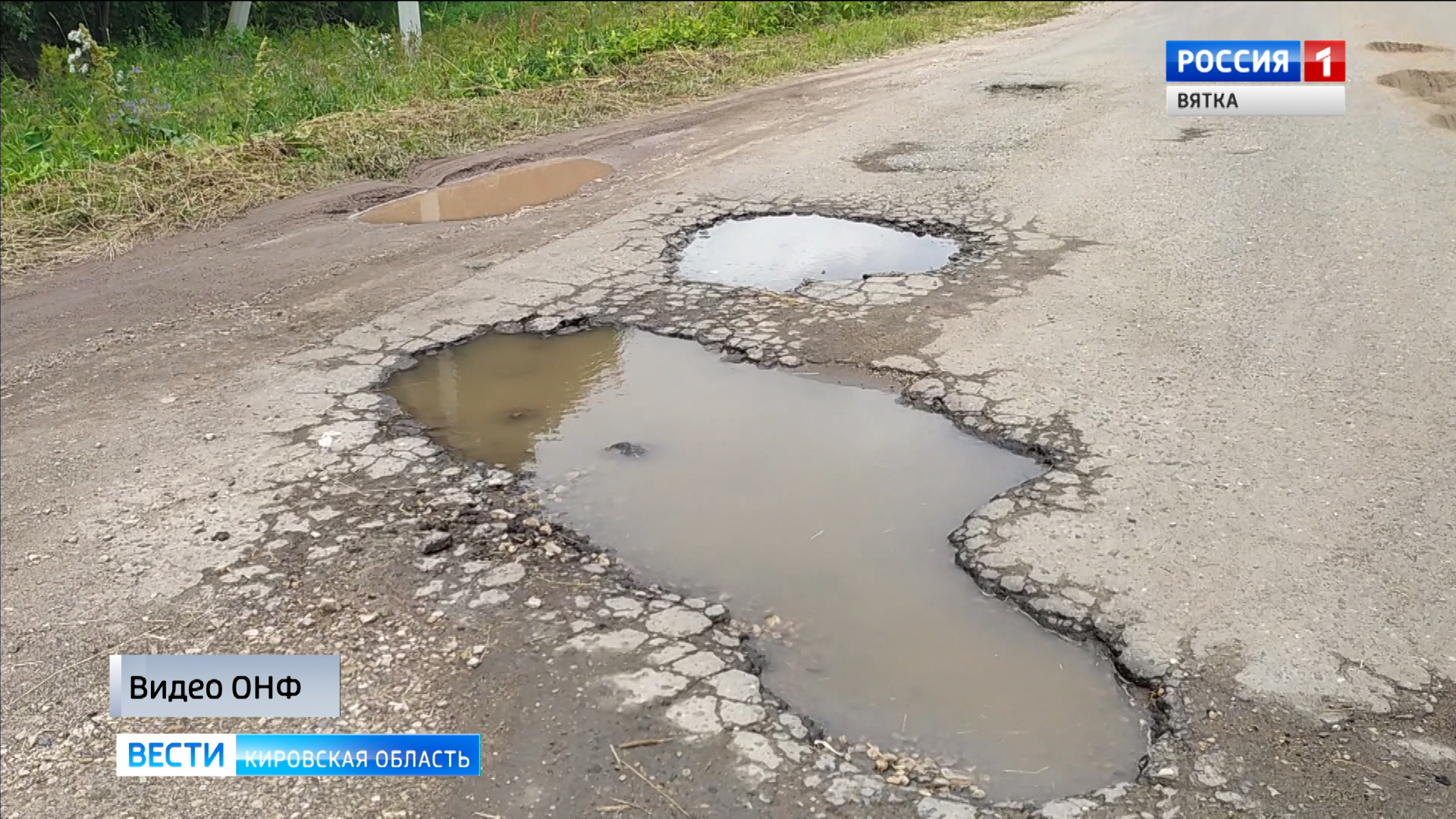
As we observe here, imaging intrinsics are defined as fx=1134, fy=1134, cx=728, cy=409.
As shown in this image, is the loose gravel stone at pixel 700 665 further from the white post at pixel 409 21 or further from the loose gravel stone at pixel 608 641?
the white post at pixel 409 21

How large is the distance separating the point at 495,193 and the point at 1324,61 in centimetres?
815

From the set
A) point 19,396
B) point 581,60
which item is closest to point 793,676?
point 19,396

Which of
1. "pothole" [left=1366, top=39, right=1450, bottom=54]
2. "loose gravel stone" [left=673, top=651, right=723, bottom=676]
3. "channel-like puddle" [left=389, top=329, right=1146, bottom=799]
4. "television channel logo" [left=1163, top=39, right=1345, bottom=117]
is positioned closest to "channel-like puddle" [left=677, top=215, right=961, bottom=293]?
"channel-like puddle" [left=389, top=329, right=1146, bottom=799]

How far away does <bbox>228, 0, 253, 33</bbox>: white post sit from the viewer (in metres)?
14.5

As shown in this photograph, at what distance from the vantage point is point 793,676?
10.2 feet

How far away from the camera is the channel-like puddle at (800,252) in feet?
19.1

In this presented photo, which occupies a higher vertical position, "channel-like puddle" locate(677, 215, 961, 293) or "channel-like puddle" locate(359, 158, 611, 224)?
"channel-like puddle" locate(359, 158, 611, 224)

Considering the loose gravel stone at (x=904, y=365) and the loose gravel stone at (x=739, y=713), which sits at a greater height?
the loose gravel stone at (x=904, y=365)

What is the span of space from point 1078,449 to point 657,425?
1594mm

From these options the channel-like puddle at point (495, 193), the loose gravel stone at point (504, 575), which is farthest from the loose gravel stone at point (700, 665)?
the channel-like puddle at point (495, 193)
